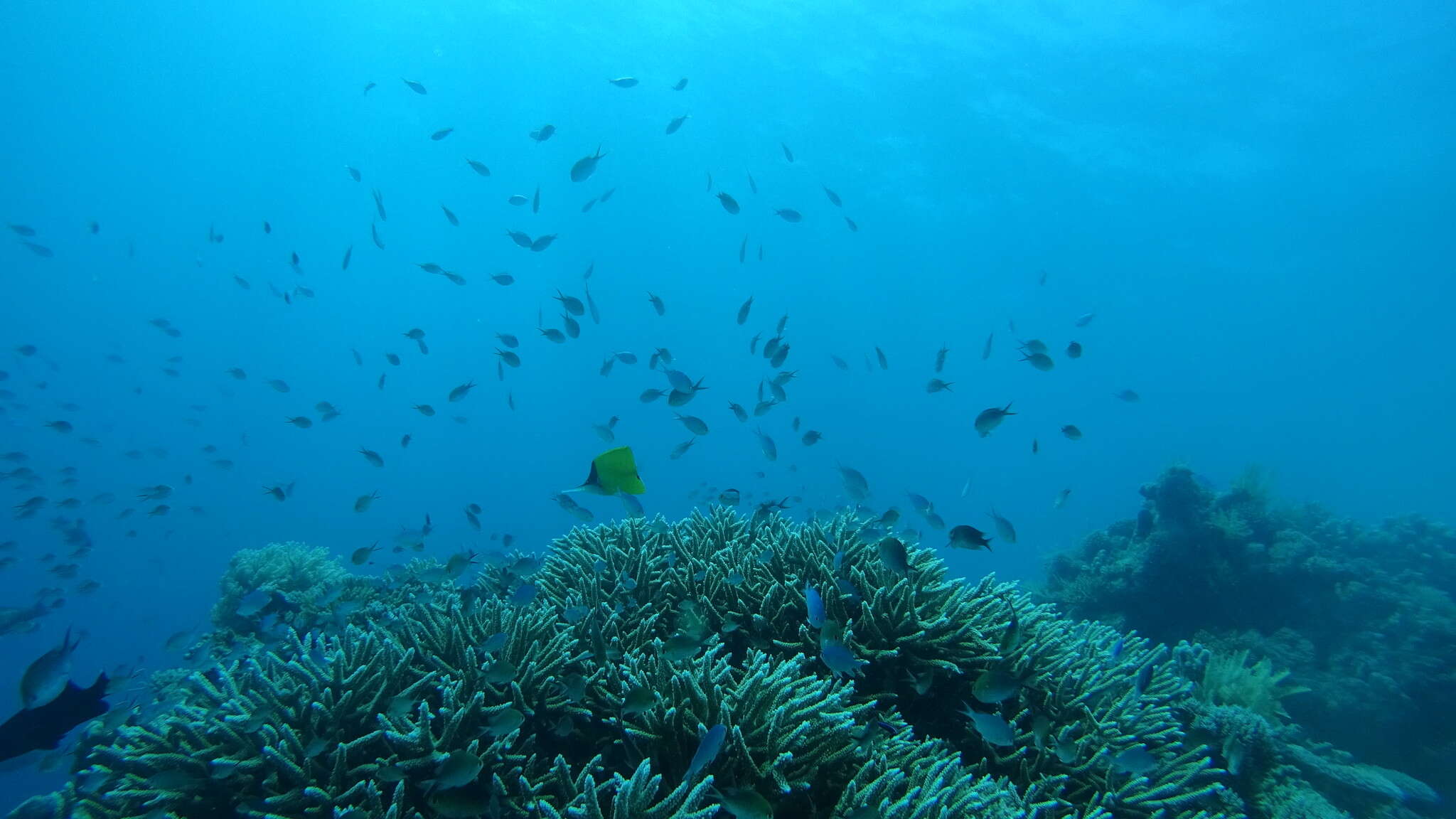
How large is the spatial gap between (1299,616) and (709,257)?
9676cm

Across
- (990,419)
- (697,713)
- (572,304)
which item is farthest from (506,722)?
(572,304)

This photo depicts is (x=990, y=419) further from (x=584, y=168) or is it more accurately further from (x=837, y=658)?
(x=584, y=168)

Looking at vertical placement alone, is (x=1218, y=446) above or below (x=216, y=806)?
above

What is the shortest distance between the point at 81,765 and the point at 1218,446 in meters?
131

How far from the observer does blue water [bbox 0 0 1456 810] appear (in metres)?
40.6

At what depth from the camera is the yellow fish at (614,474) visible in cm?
333

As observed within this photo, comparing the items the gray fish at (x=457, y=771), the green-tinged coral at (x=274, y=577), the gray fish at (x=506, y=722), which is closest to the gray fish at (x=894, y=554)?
the gray fish at (x=506, y=722)

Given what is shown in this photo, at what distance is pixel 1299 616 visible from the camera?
35.2ft

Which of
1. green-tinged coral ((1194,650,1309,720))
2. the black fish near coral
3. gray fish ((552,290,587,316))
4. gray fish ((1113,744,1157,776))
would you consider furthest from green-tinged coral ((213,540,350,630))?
green-tinged coral ((1194,650,1309,720))

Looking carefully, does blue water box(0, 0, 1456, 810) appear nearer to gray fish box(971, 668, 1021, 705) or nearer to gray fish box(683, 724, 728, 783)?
gray fish box(971, 668, 1021, 705)

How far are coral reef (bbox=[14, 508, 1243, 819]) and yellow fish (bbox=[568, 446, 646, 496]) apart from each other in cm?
95

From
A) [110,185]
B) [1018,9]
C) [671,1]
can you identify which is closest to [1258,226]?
[1018,9]

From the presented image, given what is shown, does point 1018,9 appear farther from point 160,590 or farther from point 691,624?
point 160,590

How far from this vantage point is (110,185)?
88000 mm
